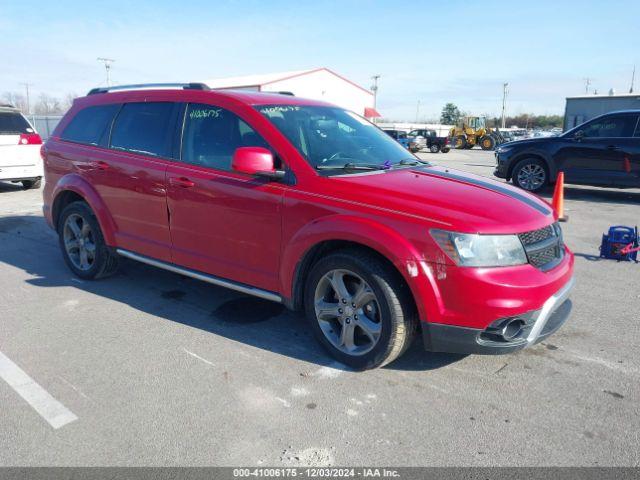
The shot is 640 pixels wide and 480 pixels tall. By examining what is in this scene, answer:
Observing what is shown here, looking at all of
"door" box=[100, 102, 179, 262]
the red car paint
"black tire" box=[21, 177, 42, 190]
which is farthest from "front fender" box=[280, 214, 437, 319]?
"black tire" box=[21, 177, 42, 190]

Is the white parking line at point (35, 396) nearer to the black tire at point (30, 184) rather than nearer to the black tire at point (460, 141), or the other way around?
the black tire at point (30, 184)

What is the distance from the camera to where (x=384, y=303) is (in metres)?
3.23

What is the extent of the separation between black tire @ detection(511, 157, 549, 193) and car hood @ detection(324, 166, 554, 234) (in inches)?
322

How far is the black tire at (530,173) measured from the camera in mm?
11328

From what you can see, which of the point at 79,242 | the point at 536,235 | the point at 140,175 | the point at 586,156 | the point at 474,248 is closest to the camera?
the point at 474,248

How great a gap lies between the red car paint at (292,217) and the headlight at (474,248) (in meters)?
0.04

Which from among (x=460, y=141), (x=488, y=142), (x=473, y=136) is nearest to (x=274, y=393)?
(x=488, y=142)

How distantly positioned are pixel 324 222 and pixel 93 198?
2.79 metres

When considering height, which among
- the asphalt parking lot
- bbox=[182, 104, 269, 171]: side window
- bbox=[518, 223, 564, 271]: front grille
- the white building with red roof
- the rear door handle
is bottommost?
the asphalt parking lot

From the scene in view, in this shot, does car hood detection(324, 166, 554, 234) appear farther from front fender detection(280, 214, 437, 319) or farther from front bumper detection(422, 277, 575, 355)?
front bumper detection(422, 277, 575, 355)

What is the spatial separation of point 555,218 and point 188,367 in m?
2.77

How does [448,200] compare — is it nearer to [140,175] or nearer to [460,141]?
[140,175]

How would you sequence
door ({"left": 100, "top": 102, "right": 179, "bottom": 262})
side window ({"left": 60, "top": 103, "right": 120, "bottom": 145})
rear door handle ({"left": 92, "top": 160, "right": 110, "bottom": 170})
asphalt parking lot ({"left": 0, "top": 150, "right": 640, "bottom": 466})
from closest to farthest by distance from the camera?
asphalt parking lot ({"left": 0, "top": 150, "right": 640, "bottom": 466})
door ({"left": 100, "top": 102, "right": 179, "bottom": 262})
rear door handle ({"left": 92, "top": 160, "right": 110, "bottom": 170})
side window ({"left": 60, "top": 103, "right": 120, "bottom": 145})

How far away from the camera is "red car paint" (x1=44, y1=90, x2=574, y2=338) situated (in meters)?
3.05
